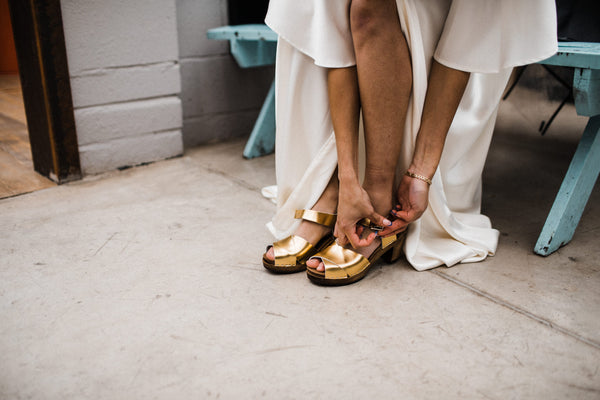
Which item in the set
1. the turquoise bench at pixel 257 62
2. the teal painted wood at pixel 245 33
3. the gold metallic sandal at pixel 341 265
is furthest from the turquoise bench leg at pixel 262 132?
the gold metallic sandal at pixel 341 265

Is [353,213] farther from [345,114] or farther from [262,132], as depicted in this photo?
[262,132]

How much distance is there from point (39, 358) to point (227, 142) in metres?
1.42

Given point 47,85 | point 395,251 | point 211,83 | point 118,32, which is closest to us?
point 395,251

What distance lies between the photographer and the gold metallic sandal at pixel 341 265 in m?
0.99

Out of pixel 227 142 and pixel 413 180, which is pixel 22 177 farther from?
pixel 413 180

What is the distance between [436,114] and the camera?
41.8 inches

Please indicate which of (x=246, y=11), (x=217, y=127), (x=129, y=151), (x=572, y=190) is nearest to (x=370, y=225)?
(x=572, y=190)

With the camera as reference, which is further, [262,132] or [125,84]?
[262,132]

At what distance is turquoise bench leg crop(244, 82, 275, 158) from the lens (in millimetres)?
1892

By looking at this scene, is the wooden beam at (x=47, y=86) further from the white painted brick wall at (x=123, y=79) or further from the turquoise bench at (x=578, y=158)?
the turquoise bench at (x=578, y=158)

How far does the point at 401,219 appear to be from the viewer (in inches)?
42.3

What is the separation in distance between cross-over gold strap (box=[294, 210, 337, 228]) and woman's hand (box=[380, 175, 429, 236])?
12 cm

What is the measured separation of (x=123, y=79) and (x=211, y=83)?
0.43m

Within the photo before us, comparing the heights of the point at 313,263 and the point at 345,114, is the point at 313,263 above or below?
below
